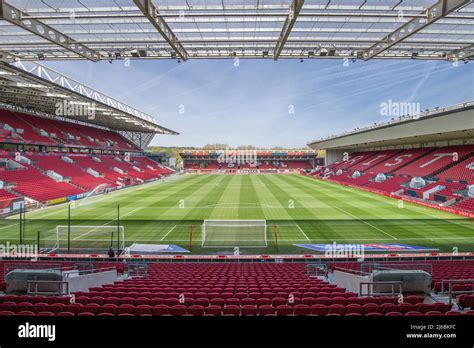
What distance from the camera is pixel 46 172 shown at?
3728cm

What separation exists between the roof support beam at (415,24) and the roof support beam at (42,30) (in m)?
11.8

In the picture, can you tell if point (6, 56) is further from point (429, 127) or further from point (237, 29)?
point (429, 127)

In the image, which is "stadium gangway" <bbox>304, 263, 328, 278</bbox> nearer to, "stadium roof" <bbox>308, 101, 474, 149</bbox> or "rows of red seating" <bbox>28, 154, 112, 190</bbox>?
"stadium roof" <bbox>308, 101, 474, 149</bbox>

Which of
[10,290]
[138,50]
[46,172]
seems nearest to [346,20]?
[138,50]

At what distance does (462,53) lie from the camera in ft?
35.3

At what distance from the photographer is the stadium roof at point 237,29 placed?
826cm

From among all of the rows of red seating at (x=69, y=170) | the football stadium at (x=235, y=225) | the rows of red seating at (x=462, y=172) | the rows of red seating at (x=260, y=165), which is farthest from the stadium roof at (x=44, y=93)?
the rows of red seating at (x=260, y=165)

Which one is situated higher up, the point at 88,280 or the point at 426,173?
the point at 426,173

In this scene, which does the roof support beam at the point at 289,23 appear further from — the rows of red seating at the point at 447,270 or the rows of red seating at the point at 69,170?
the rows of red seating at the point at 69,170

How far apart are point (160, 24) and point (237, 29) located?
2.89 m

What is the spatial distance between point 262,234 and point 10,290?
15.0 meters

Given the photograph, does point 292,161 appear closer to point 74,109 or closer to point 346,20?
point 74,109
